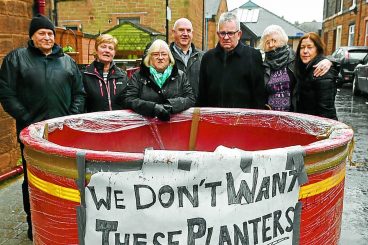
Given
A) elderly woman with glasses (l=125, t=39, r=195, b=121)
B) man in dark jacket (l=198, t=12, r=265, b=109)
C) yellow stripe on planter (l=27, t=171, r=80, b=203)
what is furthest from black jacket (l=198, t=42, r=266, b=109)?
yellow stripe on planter (l=27, t=171, r=80, b=203)

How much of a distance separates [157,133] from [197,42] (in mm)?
21866

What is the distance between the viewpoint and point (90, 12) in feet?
72.3

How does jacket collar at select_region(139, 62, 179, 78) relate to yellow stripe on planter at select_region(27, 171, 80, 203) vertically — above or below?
above

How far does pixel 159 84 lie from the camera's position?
3457mm

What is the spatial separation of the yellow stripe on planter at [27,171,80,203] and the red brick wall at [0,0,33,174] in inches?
122

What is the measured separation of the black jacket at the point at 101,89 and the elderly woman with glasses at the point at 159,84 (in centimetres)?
52

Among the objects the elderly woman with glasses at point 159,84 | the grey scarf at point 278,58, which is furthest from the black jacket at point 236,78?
the elderly woman with glasses at point 159,84

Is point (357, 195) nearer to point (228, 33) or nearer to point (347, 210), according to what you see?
point (347, 210)

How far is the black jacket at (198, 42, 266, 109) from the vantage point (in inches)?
151

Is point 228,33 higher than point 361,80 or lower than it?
higher

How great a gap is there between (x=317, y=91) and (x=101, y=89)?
2028 mm

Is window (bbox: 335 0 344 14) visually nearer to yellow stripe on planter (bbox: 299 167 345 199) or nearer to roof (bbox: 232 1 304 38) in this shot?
roof (bbox: 232 1 304 38)

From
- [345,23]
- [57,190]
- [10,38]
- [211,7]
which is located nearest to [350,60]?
[345,23]

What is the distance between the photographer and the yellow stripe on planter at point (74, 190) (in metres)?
2.01
